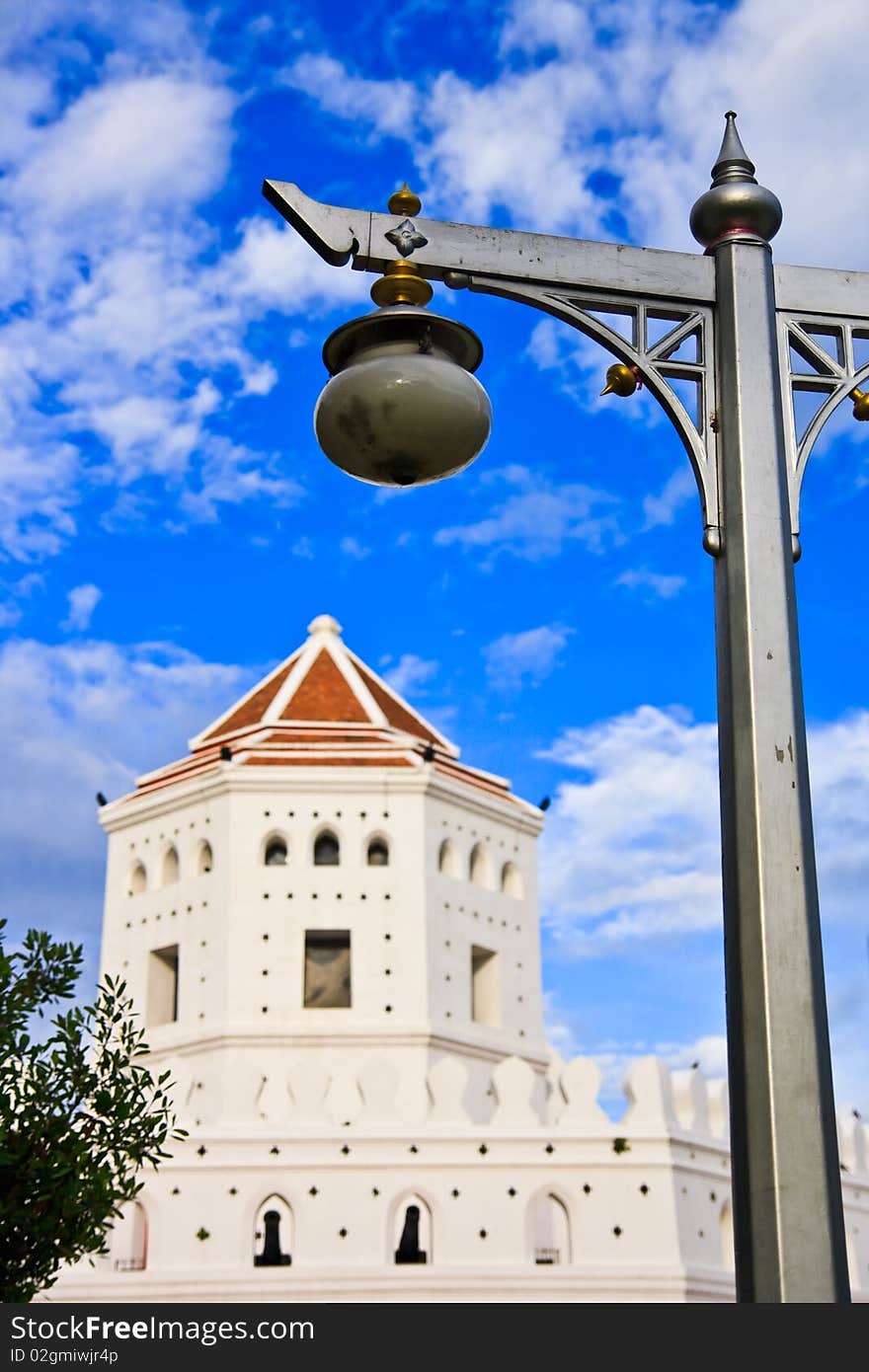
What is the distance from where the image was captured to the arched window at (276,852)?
23.2m

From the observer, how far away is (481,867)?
24328mm

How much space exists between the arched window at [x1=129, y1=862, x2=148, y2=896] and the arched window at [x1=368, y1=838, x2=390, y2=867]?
3825 millimetres

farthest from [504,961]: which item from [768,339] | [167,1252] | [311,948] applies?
[768,339]

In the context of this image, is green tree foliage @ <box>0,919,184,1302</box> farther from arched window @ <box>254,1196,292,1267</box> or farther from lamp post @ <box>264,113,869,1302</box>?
arched window @ <box>254,1196,292,1267</box>

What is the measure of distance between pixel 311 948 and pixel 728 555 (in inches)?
784

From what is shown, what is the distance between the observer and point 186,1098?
19266 mm

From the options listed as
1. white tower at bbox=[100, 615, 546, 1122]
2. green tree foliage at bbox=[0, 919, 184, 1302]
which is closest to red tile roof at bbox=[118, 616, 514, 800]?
white tower at bbox=[100, 615, 546, 1122]

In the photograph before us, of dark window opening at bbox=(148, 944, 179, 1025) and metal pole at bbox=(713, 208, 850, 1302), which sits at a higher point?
dark window opening at bbox=(148, 944, 179, 1025)

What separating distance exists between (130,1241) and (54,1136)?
11.9 metres

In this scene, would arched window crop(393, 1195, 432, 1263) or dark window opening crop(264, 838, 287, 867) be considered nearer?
arched window crop(393, 1195, 432, 1263)

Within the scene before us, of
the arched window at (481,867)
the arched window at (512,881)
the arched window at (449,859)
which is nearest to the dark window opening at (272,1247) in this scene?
the arched window at (449,859)

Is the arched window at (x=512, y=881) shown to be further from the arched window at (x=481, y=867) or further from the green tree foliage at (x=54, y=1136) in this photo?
the green tree foliage at (x=54, y=1136)

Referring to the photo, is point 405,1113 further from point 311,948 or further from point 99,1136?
point 99,1136

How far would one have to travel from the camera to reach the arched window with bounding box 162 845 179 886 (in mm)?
24078
